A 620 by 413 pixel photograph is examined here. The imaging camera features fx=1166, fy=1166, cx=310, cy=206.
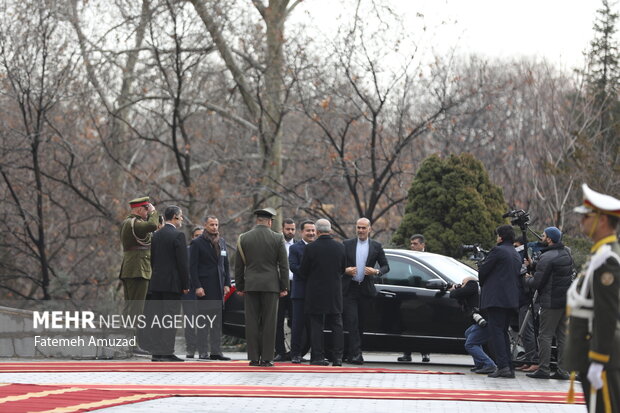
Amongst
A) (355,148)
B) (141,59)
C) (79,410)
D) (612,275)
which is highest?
(141,59)

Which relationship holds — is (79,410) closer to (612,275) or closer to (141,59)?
(612,275)

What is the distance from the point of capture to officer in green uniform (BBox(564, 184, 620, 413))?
6.93 meters

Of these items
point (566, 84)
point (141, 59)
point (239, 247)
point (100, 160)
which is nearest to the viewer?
point (239, 247)

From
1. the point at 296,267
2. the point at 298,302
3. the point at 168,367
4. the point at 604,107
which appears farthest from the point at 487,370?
the point at 604,107

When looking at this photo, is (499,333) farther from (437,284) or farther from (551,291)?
(437,284)

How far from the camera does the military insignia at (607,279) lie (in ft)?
22.8

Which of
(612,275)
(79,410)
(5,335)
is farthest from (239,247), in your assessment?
(612,275)

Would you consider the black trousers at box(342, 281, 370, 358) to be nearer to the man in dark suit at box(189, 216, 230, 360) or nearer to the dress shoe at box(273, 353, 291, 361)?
the dress shoe at box(273, 353, 291, 361)

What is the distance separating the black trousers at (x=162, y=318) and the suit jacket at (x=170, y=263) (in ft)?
0.56

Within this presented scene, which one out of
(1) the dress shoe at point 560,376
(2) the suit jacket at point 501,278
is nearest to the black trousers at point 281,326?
(2) the suit jacket at point 501,278

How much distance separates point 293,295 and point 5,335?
4.07 meters

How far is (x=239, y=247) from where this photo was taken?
48.8 feet

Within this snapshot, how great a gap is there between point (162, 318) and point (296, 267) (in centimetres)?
192

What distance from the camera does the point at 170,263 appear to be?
1532 centimetres
